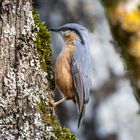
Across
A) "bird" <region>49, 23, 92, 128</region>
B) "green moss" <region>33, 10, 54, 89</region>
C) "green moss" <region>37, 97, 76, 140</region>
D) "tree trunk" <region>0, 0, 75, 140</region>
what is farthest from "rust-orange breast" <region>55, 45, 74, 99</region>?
"green moss" <region>37, 97, 76, 140</region>

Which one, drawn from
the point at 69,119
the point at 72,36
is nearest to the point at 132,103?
the point at 69,119

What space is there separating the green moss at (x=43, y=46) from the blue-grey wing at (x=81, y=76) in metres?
0.43

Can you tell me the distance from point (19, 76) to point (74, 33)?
4.33 feet

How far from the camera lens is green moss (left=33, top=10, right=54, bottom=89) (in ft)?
16.2

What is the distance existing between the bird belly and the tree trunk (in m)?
0.68

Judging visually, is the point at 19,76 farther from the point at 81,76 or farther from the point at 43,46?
the point at 81,76

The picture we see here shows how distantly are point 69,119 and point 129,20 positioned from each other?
436cm

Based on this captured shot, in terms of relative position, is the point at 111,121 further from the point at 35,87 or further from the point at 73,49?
the point at 35,87

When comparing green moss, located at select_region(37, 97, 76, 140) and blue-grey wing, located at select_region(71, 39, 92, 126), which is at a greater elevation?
blue-grey wing, located at select_region(71, 39, 92, 126)

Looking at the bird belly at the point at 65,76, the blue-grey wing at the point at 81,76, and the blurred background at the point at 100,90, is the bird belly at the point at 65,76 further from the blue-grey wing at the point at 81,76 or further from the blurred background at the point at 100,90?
the blurred background at the point at 100,90

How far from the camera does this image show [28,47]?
4816mm

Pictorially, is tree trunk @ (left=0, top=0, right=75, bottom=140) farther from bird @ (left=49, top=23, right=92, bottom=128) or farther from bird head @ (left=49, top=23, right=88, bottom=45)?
bird head @ (left=49, top=23, right=88, bottom=45)

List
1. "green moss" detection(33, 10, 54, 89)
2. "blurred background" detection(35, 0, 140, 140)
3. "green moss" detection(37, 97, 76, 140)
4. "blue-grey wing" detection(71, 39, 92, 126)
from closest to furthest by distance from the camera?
"green moss" detection(37, 97, 76, 140), "green moss" detection(33, 10, 54, 89), "blue-grey wing" detection(71, 39, 92, 126), "blurred background" detection(35, 0, 140, 140)

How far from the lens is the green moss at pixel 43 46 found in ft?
16.2
